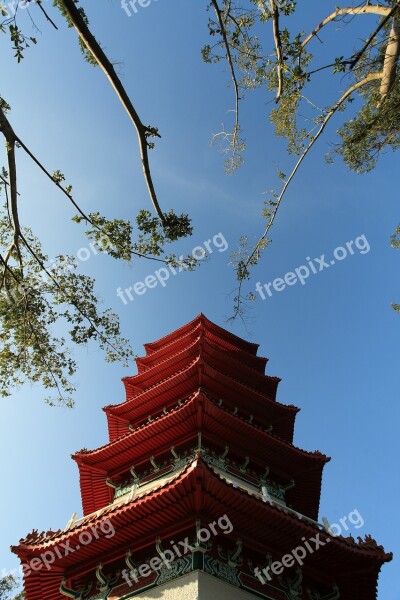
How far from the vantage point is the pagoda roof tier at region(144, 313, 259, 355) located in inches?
790

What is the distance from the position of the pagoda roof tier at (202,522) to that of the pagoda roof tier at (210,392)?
5217 mm

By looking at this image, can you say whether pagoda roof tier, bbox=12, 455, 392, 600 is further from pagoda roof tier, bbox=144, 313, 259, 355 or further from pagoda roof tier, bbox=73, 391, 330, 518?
pagoda roof tier, bbox=144, 313, 259, 355

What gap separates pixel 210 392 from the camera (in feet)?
45.4

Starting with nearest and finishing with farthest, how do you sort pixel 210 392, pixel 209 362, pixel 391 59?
1. pixel 391 59
2. pixel 210 392
3. pixel 209 362

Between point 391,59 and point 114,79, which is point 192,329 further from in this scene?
point 114,79

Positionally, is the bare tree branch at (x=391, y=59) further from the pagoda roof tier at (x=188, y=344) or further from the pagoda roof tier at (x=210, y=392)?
the pagoda roof tier at (x=188, y=344)

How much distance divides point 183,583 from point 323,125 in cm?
731

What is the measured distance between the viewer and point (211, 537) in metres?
8.09

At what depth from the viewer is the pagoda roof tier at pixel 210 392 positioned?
44.1 feet

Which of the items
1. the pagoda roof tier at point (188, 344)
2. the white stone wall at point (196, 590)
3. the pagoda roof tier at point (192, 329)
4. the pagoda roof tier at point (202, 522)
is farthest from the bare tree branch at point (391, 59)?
the pagoda roof tier at point (192, 329)

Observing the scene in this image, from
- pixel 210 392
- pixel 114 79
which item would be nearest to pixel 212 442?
pixel 210 392

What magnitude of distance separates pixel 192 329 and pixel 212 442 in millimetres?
8730

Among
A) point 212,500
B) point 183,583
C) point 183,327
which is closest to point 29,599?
point 183,583

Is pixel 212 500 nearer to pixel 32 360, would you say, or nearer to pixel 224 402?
pixel 32 360
